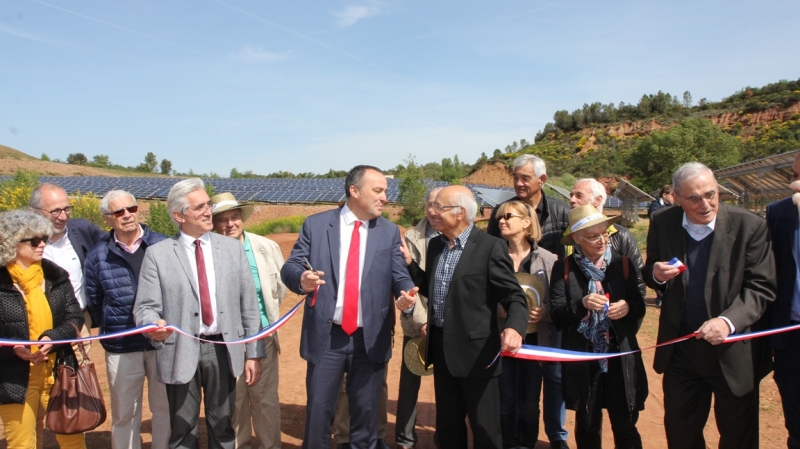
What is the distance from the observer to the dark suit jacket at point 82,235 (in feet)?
14.1

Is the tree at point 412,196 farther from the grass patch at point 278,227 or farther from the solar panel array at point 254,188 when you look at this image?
the grass patch at point 278,227

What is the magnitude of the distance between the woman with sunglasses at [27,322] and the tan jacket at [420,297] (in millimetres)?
2379

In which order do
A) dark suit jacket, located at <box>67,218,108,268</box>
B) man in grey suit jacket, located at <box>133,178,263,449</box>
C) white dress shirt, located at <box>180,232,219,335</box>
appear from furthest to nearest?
1. dark suit jacket, located at <box>67,218,108,268</box>
2. white dress shirt, located at <box>180,232,219,335</box>
3. man in grey suit jacket, located at <box>133,178,263,449</box>

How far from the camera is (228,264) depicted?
3525mm

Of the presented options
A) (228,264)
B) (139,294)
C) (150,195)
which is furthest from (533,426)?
(150,195)

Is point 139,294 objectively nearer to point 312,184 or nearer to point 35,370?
point 35,370

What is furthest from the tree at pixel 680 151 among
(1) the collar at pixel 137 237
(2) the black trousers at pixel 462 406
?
(1) the collar at pixel 137 237

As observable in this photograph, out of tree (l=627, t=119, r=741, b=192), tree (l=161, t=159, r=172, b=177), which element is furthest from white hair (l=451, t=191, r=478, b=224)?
tree (l=161, t=159, r=172, b=177)

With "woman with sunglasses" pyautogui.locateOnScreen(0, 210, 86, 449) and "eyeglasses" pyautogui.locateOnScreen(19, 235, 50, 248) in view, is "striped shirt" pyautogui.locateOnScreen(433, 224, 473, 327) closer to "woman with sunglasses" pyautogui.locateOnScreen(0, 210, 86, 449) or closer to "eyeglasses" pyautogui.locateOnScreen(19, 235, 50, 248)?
"woman with sunglasses" pyautogui.locateOnScreen(0, 210, 86, 449)

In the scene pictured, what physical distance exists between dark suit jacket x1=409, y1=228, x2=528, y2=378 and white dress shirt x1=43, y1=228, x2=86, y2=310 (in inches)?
117

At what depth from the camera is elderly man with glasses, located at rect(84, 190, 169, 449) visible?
3.62 m

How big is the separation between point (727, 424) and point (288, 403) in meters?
4.06

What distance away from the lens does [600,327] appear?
3451mm

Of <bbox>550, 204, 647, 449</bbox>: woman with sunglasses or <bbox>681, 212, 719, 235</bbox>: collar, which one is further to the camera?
<bbox>550, 204, 647, 449</bbox>: woman with sunglasses
